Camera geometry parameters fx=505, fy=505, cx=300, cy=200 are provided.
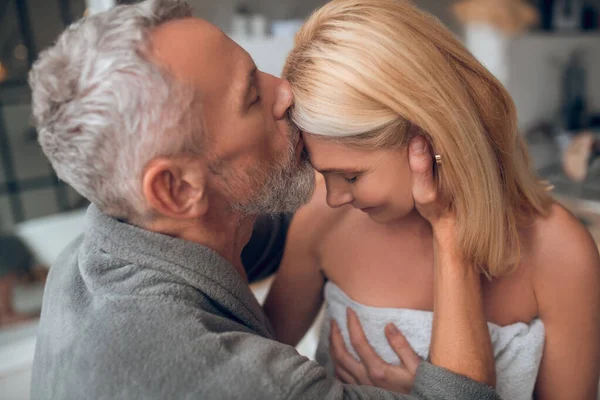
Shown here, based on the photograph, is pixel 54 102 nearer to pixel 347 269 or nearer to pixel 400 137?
pixel 400 137

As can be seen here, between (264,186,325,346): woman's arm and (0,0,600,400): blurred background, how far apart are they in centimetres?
64

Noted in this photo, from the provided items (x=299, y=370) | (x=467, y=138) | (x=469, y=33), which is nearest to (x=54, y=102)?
(x=299, y=370)

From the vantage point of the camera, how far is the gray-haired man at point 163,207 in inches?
24.8

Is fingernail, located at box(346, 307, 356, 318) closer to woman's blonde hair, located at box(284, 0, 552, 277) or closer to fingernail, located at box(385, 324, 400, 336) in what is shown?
fingernail, located at box(385, 324, 400, 336)

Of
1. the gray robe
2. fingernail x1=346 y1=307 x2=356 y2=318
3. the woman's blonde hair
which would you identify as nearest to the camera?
the gray robe

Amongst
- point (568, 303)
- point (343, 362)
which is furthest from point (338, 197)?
point (568, 303)

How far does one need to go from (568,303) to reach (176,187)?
69 cm

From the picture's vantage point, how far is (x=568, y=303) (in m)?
0.88

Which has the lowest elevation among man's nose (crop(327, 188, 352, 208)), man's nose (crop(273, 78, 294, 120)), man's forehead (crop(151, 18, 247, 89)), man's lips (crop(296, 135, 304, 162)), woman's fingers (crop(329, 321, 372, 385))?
woman's fingers (crop(329, 321, 372, 385))

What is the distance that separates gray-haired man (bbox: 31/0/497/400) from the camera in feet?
2.07

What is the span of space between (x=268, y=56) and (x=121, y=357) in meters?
1.77

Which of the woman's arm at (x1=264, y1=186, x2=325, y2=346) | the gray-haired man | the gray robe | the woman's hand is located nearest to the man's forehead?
the gray-haired man

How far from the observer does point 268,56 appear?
2.19 m

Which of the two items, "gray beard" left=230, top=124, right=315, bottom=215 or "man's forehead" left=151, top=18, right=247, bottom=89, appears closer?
"man's forehead" left=151, top=18, right=247, bottom=89
